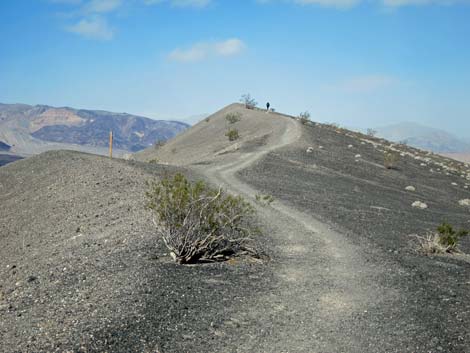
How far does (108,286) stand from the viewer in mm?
8523

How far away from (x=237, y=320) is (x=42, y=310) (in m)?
3.16

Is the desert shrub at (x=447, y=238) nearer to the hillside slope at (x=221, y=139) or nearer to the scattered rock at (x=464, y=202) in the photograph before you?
the scattered rock at (x=464, y=202)

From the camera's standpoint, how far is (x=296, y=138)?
37.6 m

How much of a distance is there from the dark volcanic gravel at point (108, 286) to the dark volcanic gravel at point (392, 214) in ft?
8.12

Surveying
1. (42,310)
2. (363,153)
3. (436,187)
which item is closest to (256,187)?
(42,310)

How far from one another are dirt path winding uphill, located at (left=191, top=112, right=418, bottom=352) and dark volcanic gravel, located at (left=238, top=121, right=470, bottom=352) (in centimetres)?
15

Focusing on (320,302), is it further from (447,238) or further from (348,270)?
(447,238)

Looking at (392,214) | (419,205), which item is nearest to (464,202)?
(419,205)

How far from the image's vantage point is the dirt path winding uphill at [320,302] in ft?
22.4

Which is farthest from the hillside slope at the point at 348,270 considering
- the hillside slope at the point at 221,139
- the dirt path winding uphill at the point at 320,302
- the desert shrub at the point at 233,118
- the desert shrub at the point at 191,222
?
the desert shrub at the point at 233,118

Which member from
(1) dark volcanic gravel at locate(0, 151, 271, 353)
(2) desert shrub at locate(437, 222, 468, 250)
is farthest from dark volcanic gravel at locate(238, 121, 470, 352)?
(1) dark volcanic gravel at locate(0, 151, 271, 353)

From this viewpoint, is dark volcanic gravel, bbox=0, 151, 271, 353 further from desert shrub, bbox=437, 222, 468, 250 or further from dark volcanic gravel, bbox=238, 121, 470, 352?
desert shrub, bbox=437, 222, 468, 250

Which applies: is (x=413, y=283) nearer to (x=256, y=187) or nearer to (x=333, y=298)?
(x=333, y=298)

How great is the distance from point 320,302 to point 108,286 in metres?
3.80
